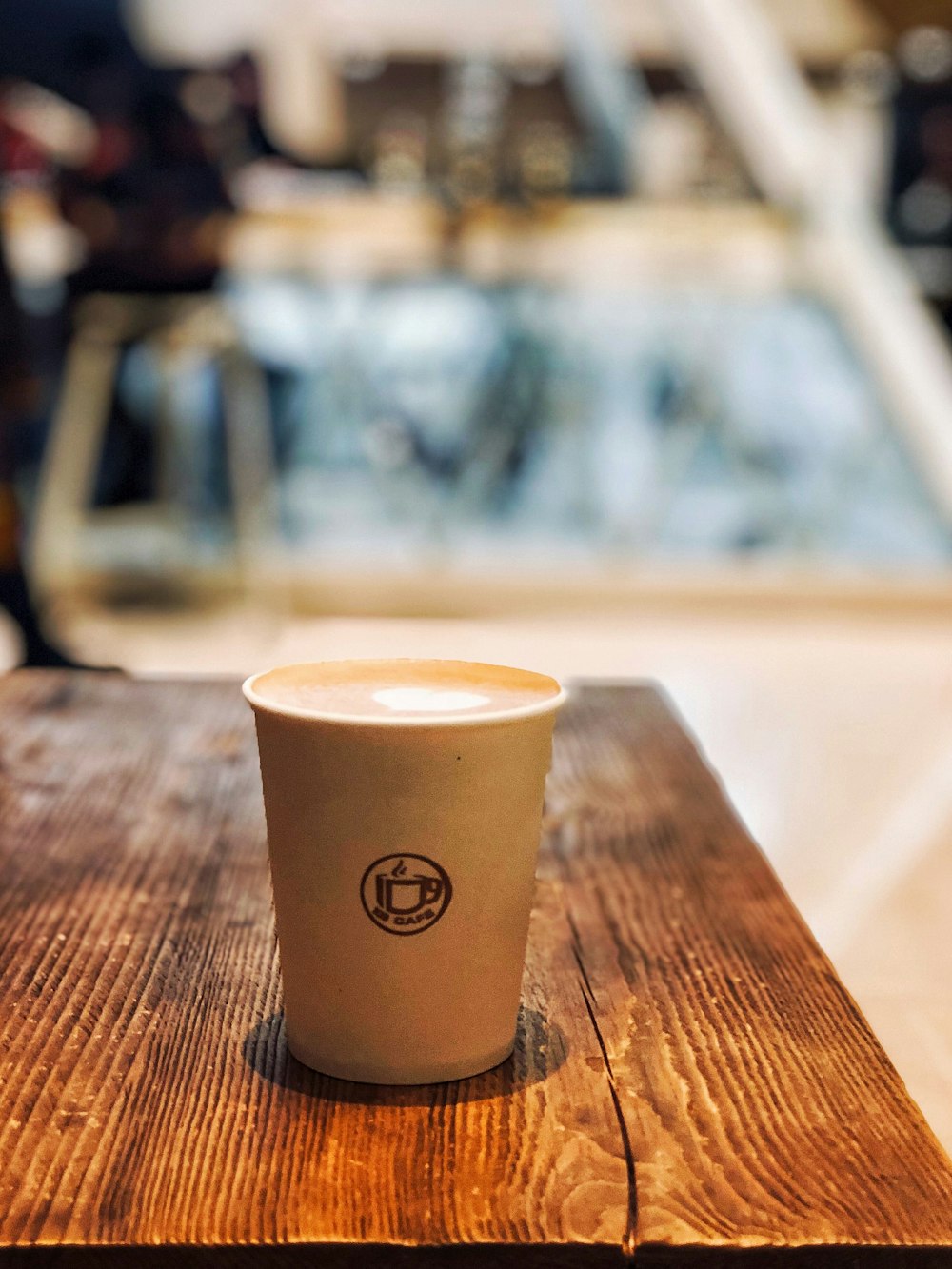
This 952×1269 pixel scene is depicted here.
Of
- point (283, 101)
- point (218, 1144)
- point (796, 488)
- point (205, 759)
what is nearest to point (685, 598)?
point (796, 488)

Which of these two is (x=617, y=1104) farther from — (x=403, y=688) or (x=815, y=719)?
(x=815, y=719)

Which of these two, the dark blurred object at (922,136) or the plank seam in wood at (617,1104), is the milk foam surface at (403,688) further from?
the dark blurred object at (922,136)

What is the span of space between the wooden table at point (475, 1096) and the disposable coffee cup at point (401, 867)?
18mm

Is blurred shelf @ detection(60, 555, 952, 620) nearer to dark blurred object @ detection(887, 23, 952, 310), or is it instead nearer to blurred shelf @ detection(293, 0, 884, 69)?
dark blurred object @ detection(887, 23, 952, 310)

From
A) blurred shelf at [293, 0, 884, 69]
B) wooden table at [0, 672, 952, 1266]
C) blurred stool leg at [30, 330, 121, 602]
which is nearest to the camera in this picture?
wooden table at [0, 672, 952, 1266]

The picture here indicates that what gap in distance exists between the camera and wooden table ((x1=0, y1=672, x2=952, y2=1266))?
35 centimetres

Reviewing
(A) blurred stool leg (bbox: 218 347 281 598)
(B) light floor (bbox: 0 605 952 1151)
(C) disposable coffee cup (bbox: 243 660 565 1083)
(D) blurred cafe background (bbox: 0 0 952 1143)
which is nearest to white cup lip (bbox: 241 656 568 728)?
(C) disposable coffee cup (bbox: 243 660 565 1083)

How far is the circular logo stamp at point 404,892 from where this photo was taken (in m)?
0.41

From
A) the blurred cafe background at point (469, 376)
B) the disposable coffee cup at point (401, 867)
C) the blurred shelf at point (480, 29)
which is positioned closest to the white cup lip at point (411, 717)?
the disposable coffee cup at point (401, 867)

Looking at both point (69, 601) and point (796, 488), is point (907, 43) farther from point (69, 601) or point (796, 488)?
point (69, 601)

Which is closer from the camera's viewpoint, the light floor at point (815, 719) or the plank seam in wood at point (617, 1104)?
the plank seam in wood at point (617, 1104)

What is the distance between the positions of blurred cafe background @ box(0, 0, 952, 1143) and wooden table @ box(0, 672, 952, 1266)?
2.60m

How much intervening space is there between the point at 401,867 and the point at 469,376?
352 centimetres

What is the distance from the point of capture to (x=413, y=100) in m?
4.48
